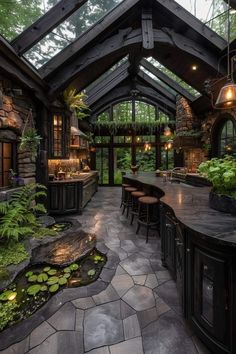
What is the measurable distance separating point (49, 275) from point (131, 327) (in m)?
1.48

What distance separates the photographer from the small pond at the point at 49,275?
2.27 m

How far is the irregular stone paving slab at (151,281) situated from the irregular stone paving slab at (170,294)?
0.23 ft

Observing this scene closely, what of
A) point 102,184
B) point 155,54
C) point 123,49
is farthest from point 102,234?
point 102,184

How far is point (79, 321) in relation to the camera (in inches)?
80.2

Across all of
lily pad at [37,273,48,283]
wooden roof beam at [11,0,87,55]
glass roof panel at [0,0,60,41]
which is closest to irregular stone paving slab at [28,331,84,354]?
lily pad at [37,273,48,283]

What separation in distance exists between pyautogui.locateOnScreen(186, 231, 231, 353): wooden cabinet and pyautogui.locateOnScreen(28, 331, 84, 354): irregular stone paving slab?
1.08 m

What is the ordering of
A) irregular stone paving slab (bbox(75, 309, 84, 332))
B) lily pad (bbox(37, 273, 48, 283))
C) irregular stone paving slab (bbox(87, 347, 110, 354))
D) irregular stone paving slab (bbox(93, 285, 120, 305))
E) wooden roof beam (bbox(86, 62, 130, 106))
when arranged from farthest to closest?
wooden roof beam (bbox(86, 62, 130, 106)), lily pad (bbox(37, 273, 48, 283)), irregular stone paving slab (bbox(93, 285, 120, 305)), irregular stone paving slab (bbox(75, 309, 84, 332)), irregular stone paving slab (bbox(87, 347, 110, 354))

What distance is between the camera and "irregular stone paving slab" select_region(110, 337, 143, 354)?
5.62 ft

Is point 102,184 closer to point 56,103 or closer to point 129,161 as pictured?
point 129,161

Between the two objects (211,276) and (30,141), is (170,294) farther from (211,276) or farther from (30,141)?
(30,141)

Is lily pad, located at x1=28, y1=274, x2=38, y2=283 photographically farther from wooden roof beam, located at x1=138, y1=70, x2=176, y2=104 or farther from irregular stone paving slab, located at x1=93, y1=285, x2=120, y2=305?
wooden roof beam, located at x1=138, y1=70, x2=176, y2=104

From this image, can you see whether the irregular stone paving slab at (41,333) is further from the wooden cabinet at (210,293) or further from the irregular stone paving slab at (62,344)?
the wooden cabinet at (210,293)

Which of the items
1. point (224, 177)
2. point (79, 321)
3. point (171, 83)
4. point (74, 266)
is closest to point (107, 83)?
point (171, 83)

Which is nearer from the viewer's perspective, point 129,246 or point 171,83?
point 129,246
